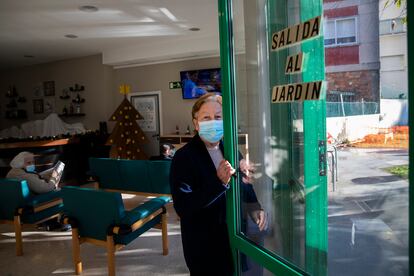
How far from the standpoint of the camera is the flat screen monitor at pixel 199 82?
6219 mm

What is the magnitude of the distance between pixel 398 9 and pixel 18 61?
8699 millimetres

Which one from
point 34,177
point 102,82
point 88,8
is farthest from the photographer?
point 102,82

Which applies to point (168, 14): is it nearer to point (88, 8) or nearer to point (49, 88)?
point (88, 8)

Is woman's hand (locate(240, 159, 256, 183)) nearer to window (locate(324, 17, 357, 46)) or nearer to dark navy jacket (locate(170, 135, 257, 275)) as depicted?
dark navy jacket (locate(170, 135, 257, 275))

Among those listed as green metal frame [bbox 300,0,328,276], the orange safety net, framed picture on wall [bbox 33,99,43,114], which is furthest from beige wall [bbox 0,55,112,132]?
the orange safety net

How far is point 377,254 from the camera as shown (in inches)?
41.2

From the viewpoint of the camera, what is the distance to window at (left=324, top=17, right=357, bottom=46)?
105 centimetres

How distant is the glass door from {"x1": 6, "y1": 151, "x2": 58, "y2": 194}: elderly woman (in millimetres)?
2696

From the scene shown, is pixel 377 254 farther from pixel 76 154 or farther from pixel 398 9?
pixel 76 154

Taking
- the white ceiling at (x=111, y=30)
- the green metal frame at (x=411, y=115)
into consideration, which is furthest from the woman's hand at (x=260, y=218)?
the white ceiling at (x=111, y=30)

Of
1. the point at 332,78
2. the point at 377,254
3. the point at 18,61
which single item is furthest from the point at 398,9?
the point at 18,61

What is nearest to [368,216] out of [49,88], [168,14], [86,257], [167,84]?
[86,257]

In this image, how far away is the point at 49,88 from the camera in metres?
7.97

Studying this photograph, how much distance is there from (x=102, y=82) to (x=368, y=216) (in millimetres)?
7050
